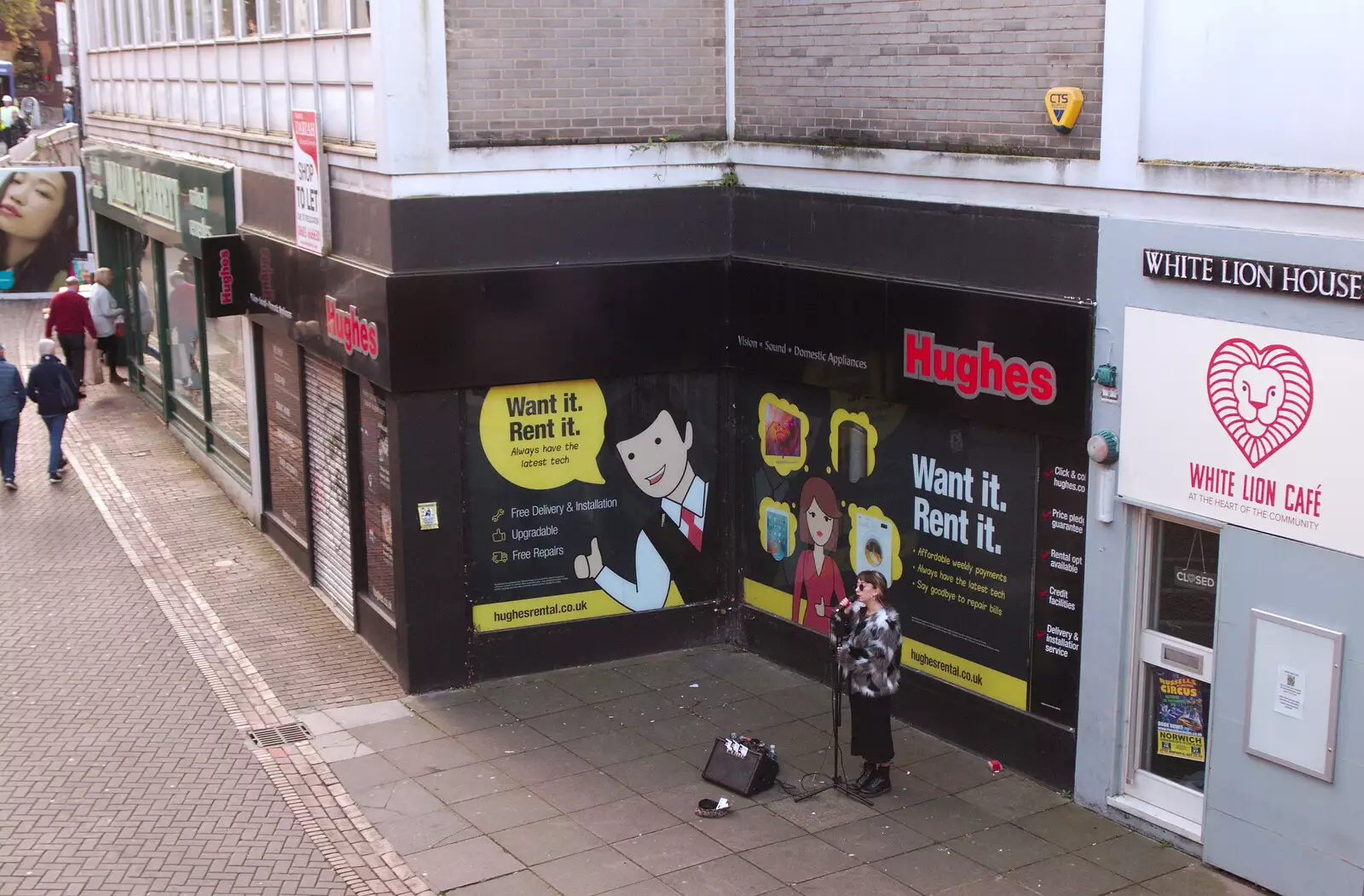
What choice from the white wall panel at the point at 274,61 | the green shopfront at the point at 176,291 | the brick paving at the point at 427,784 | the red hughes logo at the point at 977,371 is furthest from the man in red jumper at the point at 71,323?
the red hughes logo at the point at 977,371

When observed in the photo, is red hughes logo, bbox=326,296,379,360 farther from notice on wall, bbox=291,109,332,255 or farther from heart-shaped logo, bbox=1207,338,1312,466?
heart-shaped logo, bbox=1207,338,1312,466

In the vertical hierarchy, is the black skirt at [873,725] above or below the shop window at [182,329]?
below

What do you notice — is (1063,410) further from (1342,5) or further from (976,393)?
(1342,5)

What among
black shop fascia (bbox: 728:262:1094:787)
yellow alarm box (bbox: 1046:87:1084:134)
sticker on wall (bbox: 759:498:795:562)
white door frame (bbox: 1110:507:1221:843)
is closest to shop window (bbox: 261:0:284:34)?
black shop fascia (bbox: 728:262:1094:787)

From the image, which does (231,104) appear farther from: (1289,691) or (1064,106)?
(1289,691)

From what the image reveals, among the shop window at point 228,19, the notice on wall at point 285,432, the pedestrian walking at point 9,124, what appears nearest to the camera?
the notice on wall at point 285,432

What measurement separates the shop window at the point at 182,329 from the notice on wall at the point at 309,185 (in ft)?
18.8

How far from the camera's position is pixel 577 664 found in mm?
12195

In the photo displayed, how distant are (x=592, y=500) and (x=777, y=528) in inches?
60.3

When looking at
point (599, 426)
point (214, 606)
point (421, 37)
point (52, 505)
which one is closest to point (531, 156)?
point (421, 37)

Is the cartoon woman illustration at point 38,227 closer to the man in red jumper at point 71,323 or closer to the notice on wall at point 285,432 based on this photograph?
the man in red jumper at point 71,323

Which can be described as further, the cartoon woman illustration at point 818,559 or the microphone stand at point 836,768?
the cartoon woman illustration at point 818,559

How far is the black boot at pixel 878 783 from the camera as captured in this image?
31.6 feet

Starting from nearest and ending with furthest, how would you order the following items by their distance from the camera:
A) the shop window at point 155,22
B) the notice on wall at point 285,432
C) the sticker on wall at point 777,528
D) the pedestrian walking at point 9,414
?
1. the sticker on wall at point 777,528
2. the notice on wall at point 285,432
3. the pedestrian walking at point 9,414
4. the shop window at point 155,22
